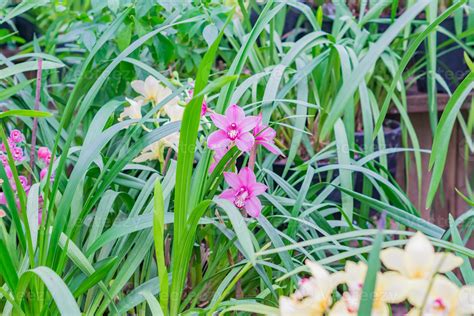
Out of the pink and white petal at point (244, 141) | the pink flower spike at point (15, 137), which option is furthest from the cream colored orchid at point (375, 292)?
the pink flower spike at point (15, 137)

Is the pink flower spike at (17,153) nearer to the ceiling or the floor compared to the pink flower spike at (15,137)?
nearer to the floor

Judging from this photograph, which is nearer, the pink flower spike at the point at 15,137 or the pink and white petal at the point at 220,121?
the pink and white petal at the point at 220,121

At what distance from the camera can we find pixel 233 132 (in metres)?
0.84

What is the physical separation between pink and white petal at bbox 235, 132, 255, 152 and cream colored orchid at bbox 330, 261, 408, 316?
10.6 inches

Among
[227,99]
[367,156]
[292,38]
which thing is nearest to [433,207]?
[292,38]

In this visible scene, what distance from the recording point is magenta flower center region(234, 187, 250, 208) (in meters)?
0.87

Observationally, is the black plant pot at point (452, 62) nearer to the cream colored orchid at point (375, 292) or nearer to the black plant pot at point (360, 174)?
the black plant pot at point (360, 174)

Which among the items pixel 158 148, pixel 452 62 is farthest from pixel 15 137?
pixel 452 62

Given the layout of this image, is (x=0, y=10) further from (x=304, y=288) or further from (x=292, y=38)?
(x=304, y=288)

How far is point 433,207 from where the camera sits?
1.83 m

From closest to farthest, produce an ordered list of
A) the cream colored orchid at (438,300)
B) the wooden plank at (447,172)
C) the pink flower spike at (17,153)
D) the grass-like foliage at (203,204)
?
the cream colored orchid at (438,300)
the grass-like foliage at (203,204)
the pink flower spike at (17,153)
the wooden plank at (447,172)

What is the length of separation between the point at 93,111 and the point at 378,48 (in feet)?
2.35

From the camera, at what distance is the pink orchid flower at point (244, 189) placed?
0.87 meters

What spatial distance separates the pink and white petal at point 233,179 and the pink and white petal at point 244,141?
0.18 feet
